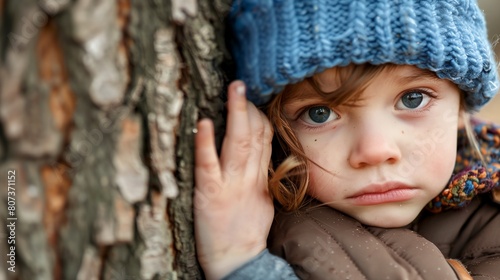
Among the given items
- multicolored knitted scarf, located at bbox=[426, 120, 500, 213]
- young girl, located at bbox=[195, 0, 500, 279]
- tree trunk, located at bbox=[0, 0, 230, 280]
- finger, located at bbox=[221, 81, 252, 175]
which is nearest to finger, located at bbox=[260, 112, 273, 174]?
young girl, located at bbox=[195, 0, 500, 279]

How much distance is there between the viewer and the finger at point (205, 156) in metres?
1.20

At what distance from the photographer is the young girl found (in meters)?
1.28

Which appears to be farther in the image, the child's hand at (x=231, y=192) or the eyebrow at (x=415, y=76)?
the eyebrow at (x=415, y=76)

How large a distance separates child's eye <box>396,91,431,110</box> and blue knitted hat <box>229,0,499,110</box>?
0.36 feet

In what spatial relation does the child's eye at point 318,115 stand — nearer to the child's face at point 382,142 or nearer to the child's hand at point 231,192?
the child's face at point 382,142

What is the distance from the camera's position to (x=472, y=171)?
1655 mm

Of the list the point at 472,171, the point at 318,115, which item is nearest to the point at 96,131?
the point at 318,115

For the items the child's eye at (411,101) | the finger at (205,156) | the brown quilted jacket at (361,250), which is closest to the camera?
the finger at (205,156)

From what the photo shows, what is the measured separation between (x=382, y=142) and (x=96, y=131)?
709 millimetres

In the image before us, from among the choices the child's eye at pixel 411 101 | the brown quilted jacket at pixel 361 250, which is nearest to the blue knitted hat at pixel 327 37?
the child's eye at pixel 411 101

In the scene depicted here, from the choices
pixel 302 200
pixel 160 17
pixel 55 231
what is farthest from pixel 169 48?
pixel 302 200

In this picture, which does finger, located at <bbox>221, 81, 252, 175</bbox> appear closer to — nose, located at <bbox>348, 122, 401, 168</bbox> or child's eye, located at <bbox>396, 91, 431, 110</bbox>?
nose, located at <bbox>348, 122, 401, 168</bbox>

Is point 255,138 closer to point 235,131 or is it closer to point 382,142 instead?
point 235,131

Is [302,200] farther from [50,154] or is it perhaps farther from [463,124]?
[50,154]
